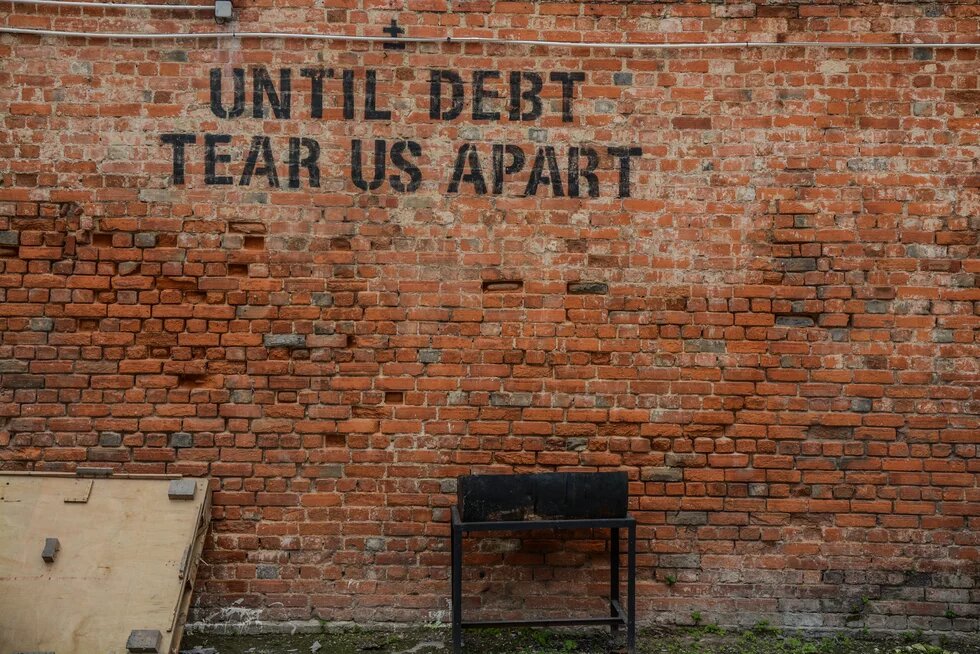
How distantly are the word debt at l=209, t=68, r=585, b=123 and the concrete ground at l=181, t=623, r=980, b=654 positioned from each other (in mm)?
3054

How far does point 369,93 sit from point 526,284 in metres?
1.48

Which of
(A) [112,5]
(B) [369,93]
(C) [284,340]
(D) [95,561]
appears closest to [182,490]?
(D) [95,561]

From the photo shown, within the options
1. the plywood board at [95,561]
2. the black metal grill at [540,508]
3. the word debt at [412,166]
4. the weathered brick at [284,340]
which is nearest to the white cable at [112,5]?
the word debt at [412,166]

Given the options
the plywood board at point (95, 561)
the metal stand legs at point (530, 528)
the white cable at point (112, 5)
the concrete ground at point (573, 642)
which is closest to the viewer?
the plywood board at point (95, 561)

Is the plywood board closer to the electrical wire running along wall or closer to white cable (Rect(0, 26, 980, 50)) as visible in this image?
the electrical wire running along wall

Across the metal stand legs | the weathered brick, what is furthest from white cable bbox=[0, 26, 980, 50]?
the metal stand legs

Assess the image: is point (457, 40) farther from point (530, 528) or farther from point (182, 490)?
point (182, 490)

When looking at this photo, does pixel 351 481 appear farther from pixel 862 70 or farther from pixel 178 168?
→ pixel 862 70

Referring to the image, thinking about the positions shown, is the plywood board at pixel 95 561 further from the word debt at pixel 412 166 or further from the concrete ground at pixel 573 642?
the word debt at pixel 412 166

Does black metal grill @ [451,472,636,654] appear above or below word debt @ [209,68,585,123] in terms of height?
below

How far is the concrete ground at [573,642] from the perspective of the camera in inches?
167

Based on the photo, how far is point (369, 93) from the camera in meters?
4.47

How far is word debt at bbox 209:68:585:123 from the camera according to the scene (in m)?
4.44

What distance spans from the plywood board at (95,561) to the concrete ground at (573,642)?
0.44 metres
